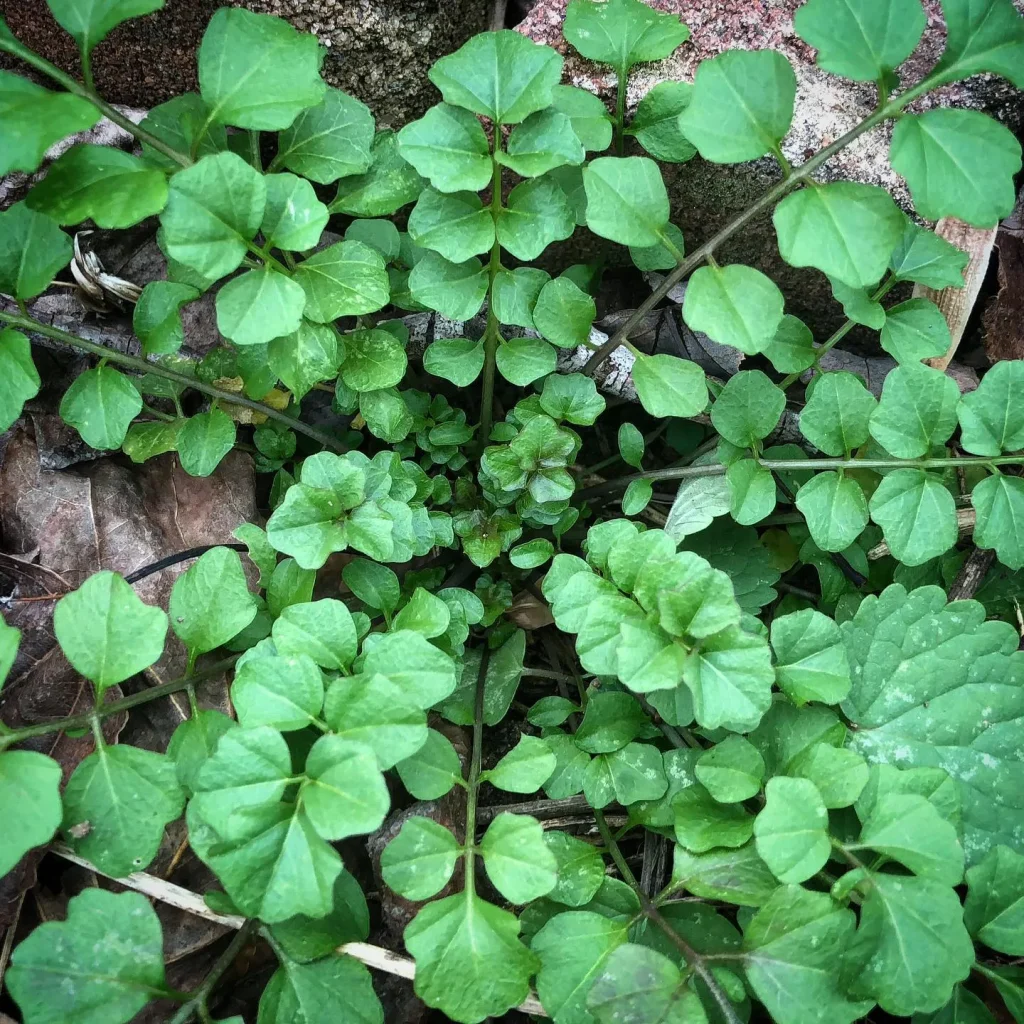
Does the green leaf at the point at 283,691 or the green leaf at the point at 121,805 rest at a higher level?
the green leaf at the point at 283,691

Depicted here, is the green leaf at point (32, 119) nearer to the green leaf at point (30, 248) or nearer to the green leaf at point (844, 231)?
the green leaf at point (30, 248)

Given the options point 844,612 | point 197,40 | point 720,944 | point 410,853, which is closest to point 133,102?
point 197,40

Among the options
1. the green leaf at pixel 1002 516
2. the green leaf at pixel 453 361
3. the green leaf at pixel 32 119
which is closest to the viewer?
the green leaf at pixel 32 119

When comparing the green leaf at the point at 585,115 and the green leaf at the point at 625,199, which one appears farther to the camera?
the green leaf at the point at 585,115

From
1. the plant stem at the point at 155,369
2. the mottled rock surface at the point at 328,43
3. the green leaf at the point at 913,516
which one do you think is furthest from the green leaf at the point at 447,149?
the green leaf at the point at 913,516

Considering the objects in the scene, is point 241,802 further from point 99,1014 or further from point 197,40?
point 197,40

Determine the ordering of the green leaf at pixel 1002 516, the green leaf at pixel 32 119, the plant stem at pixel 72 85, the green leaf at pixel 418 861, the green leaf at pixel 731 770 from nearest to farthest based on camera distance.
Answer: the green leaf at pixel 32 119
the plant stem at pixel 72 85
the green leaf at pixel 418 861
the green leaf at pixel 731 770
the green leaf at pixel 1002 516

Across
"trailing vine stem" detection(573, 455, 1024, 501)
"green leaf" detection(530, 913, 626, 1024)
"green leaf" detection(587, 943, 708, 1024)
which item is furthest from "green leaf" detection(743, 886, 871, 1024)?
"trailing vine stem" detection(573, 455, 1024, 501)

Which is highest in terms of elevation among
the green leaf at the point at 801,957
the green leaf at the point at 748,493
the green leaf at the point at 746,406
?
the green leaf at the point at 746,406
